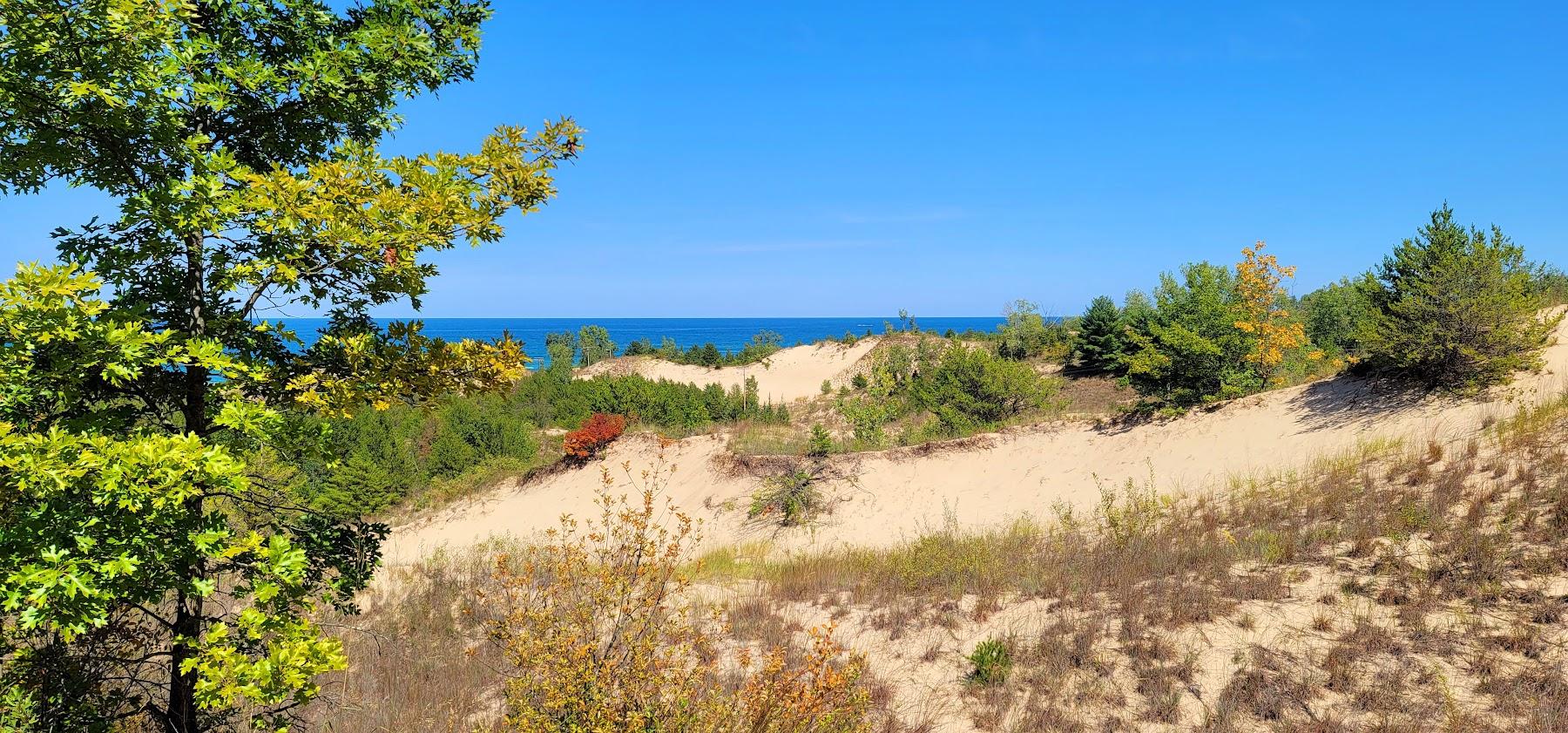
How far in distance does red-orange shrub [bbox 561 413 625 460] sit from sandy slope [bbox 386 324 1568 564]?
3.97 ft

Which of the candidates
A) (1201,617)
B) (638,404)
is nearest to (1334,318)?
(638,404)

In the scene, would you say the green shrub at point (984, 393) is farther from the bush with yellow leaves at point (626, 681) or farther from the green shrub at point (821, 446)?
the bush with yellow leaves at point (626, 681)

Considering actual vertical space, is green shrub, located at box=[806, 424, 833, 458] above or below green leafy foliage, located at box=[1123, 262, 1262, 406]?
below

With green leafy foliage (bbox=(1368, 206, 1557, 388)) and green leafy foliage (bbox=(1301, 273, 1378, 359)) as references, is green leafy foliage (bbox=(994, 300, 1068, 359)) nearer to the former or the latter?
green leafy foliage (bbox=(1301, 273, 1378, 359))

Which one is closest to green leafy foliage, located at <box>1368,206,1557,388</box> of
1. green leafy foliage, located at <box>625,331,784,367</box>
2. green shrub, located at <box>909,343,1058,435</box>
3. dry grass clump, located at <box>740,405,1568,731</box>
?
dry grass clump, located at <box>740,405,1568,731</box>

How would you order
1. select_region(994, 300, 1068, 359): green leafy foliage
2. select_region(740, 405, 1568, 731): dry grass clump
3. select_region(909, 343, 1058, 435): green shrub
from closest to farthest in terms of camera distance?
select_region(740, 405, 1568, 731): dry grass clump < select_region(909, 343, 1058, 435): green shrub < select_region(994, 300, 1068, 359): green leafy foliage

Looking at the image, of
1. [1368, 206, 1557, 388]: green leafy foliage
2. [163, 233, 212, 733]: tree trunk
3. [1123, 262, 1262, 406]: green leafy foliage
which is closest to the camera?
[163, 233, 212, 733]: tree trunk

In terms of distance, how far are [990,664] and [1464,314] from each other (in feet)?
47.6

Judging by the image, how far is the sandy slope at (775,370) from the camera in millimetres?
47281

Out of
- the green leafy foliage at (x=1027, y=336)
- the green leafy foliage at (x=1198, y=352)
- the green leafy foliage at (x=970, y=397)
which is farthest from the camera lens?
the green leafy foliage at (x=1027, y=336)

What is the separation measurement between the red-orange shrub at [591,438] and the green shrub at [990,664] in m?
17.7

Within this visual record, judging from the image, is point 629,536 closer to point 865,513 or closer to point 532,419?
point 865,513

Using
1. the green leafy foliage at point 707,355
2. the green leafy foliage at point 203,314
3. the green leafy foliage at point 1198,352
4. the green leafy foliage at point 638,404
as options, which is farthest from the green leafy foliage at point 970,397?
the green leafy foliage at point 707,355

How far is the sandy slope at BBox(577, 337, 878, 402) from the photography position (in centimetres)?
4728
